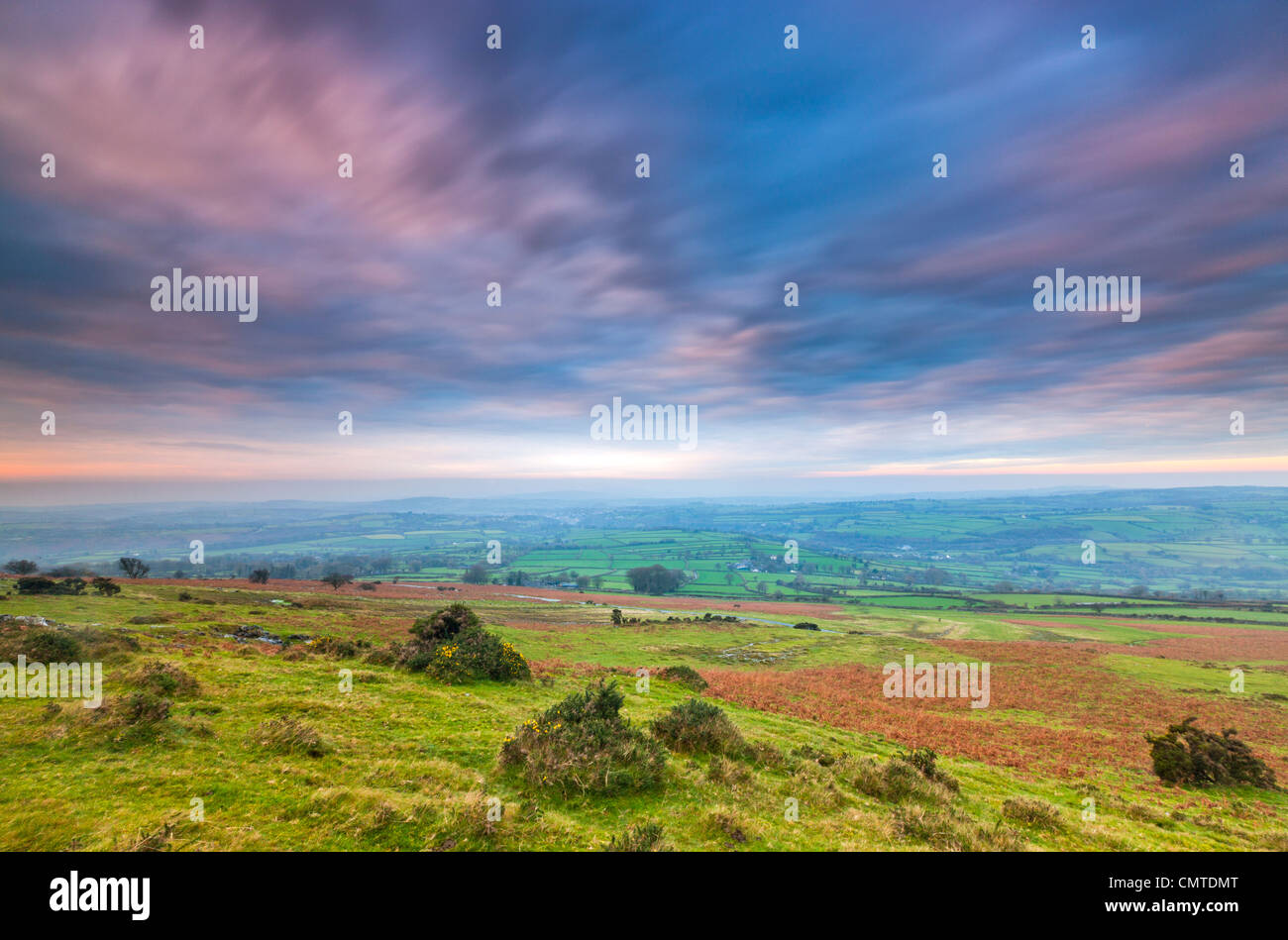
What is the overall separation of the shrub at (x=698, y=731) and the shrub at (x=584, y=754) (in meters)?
1.62

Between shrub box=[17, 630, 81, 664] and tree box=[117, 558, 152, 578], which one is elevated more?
shrub box=[17, 630, 81, 664]

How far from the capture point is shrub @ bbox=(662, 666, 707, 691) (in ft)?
77.9

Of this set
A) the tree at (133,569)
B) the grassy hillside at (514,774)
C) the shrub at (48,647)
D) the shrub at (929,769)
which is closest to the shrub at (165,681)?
the grassy hillside at (514,774)

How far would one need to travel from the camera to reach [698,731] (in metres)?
13.0

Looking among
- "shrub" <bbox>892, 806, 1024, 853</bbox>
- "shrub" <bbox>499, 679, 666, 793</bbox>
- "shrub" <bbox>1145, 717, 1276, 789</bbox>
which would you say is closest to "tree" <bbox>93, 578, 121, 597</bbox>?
"shrub" <bbox>499, 679, 666, 793</bbox>

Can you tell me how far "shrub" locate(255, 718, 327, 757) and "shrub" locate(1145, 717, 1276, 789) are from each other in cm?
2728

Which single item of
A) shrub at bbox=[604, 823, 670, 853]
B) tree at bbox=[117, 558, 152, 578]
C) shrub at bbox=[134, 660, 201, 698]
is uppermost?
shrub at bbox=[134, 660, 201, 698]

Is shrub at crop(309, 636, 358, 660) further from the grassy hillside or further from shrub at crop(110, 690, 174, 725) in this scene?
shrub at crop(110, 690, 174, 725)

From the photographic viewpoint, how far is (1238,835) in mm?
11719

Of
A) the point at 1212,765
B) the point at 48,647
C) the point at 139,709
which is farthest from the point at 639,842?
the point at 1212,765

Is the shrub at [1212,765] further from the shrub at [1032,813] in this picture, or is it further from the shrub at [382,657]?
the shrub at [382,657]
